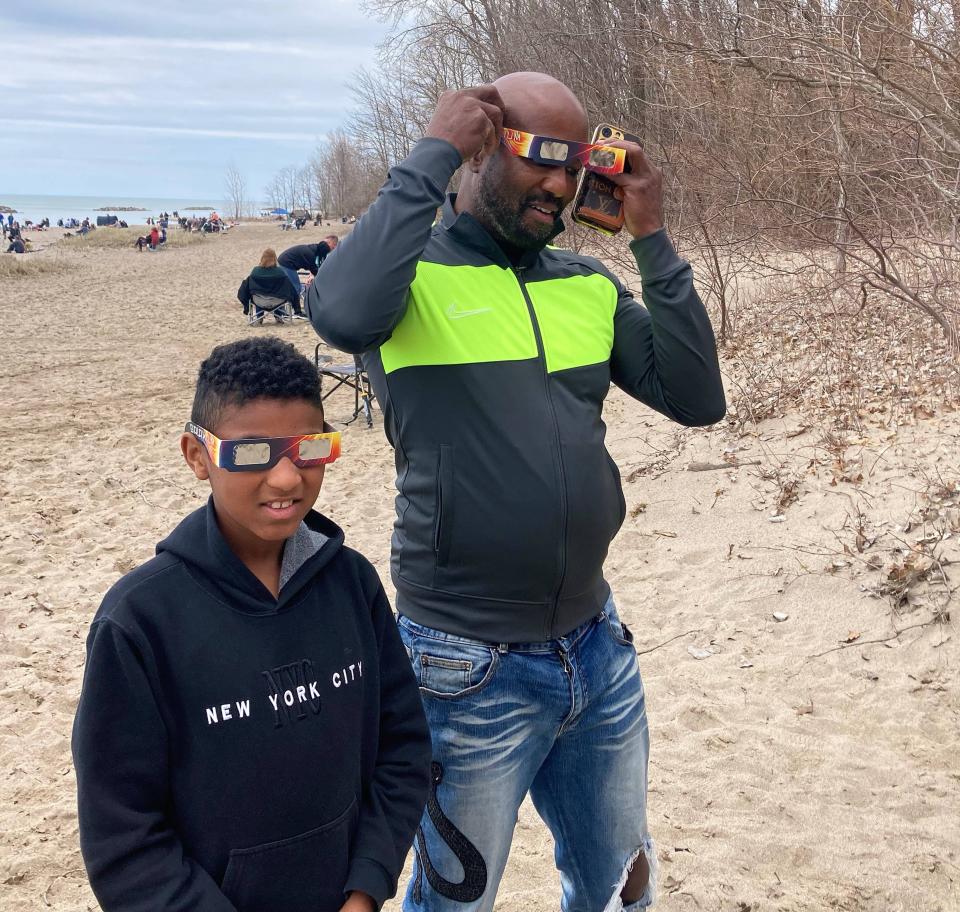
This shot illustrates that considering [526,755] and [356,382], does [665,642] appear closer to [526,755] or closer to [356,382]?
[526,755]

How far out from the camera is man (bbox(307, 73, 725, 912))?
192 cm

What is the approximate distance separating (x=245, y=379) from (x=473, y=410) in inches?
18.5

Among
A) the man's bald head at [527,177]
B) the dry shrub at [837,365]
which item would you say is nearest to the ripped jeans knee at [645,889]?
the man's bald head at [527,177]

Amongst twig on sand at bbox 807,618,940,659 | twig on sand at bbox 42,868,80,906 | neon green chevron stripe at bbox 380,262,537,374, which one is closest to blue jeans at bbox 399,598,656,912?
neon green chevron stripe at bbox 380,262,537,374

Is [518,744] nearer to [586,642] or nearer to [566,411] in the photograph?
[586,642]

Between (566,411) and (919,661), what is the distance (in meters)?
3.54

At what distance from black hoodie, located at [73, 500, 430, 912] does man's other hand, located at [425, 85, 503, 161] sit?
874 millimetres

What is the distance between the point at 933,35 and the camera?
666 centimetres

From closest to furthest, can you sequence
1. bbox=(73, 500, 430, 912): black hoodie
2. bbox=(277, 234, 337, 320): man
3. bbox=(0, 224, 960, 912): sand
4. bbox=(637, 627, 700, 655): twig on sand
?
bbox=(73, 500, 430, 912): black hoodie
bbox=(0, 224, 960, 912): sand
bbox=(637, 627, 700, 655): twig on sand
bbox=(277, 234, 337, 320): man

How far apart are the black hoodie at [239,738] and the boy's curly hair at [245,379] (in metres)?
0.19

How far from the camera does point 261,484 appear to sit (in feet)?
5.46

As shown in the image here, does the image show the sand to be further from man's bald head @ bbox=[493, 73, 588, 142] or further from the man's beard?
man's bald head @ bbox=[493, 73, 588, 142]

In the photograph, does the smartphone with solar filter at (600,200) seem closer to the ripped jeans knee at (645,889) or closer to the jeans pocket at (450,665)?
the jeans pocket at (450,665)

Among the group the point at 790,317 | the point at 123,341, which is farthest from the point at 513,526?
the point at 123,341
